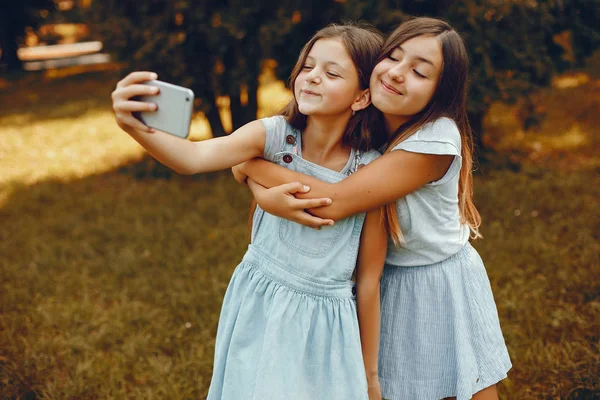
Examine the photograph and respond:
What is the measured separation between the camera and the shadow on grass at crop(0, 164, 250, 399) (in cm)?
272

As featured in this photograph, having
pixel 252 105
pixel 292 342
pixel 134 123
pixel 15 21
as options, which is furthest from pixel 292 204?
pixel 15 21

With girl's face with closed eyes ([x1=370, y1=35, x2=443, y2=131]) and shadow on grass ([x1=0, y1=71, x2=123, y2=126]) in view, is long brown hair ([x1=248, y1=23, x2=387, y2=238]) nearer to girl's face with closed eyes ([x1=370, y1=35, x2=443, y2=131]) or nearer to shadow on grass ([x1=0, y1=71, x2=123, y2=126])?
girl's face with closed eyes ([x1=370, y1=35, x2=443, y2=131])

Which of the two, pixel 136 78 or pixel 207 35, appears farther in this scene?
pixel 207 35

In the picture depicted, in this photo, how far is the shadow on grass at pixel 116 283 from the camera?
2719mm

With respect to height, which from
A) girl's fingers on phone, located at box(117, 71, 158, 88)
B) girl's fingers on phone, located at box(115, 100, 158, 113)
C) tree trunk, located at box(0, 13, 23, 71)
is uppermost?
girl's fingers on phone, located at box(117, 71, 158, 88)

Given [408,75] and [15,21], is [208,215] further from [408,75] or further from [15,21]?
[15,21]

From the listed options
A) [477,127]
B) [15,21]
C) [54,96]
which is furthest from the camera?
[15,21]

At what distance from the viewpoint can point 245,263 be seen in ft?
6.26

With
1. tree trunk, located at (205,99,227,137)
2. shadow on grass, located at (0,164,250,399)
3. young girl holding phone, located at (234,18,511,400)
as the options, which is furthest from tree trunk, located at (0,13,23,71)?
young girl holding phone, located at (234,18,511,400)

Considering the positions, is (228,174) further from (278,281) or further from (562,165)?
(278,281)

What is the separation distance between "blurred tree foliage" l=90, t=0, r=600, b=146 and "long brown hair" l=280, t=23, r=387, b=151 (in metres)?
2.52

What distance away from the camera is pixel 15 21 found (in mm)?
13820

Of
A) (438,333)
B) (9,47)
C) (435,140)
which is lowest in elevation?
(9,47)

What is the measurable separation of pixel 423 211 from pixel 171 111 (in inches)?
35.2
